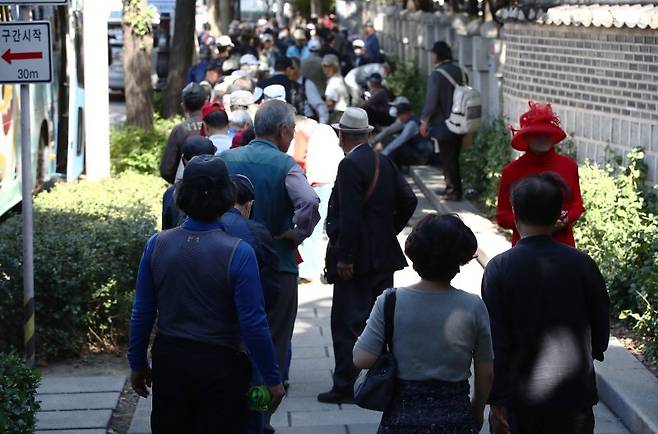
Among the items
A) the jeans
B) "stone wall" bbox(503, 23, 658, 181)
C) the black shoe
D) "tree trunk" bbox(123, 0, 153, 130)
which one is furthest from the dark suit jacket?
"tree trunk" bbox(123, 0, 153, 130)

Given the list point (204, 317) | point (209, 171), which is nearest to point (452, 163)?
point (209, 171)

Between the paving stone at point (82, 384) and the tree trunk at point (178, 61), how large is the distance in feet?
40.9

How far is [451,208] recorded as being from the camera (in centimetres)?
1573

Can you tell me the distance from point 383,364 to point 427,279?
0.34 m

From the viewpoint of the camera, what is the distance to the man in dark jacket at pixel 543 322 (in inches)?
202

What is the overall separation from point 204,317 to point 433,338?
0.99 meters

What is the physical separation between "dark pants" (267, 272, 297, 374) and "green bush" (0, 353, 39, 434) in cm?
159

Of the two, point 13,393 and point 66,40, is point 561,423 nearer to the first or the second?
point 13,393

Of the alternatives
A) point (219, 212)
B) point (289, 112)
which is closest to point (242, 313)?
point (219, 212)

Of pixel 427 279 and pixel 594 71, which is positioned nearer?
pixel 427 279

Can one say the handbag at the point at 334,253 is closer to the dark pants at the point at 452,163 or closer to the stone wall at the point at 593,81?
the stone wall at the point at 593,81

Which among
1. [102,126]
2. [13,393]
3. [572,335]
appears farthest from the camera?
[102,126]

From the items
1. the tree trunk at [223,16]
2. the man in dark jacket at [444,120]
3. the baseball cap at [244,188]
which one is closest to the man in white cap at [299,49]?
the tree trunk at [223,16]

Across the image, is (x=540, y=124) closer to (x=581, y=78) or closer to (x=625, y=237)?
(x=625, y=237)
